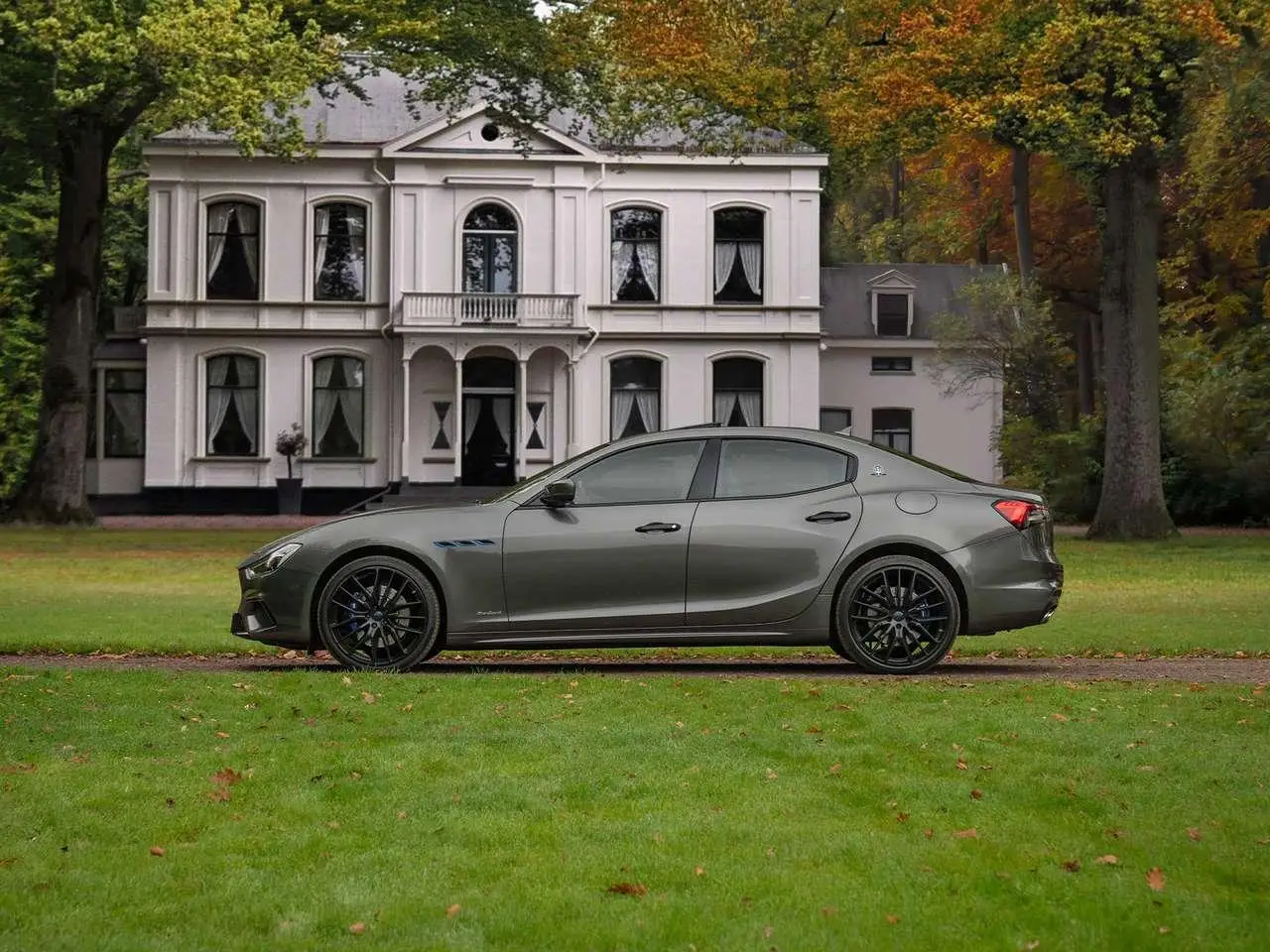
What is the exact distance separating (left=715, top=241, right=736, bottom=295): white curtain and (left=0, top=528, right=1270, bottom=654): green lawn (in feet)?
49.2

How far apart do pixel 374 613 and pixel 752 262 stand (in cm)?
3341

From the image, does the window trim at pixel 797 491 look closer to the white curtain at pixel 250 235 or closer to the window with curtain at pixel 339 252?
the window with curtain at pixel 339 252

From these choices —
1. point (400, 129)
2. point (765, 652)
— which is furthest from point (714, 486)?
point (400, 129)

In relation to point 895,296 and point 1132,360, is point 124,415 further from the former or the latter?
point 1132,360

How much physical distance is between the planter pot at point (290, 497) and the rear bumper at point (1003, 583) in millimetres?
32817

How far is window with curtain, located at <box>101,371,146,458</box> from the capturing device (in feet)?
142

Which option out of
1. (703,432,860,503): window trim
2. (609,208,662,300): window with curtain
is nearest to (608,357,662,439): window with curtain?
(609,208,662,300): window with curtain

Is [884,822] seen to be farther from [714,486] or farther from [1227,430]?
[1227,430]

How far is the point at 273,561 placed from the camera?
1082cm

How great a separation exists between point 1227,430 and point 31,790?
103 feet

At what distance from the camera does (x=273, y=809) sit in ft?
20.8

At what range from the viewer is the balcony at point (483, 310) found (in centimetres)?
4078

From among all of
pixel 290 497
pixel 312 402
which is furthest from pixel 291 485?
pixel 312 402

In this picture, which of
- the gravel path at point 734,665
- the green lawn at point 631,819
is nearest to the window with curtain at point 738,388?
the gravel path at point 734,665
